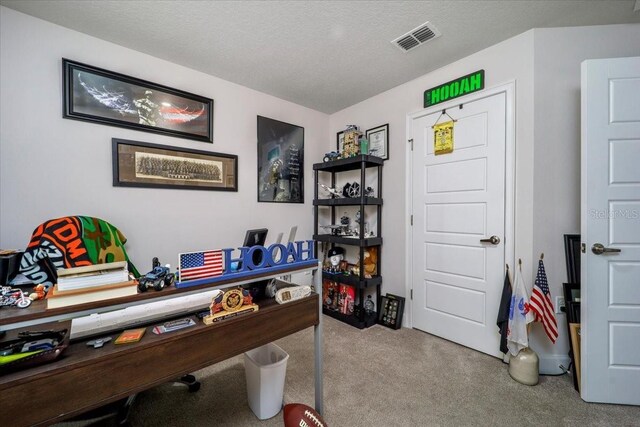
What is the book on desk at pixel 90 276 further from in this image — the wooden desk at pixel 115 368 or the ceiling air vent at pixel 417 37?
the ceiling air vent at pixel 417 37

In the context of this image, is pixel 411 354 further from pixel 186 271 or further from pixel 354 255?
pixel 186 271

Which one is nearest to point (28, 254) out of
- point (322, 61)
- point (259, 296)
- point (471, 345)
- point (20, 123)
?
point (20, 123)

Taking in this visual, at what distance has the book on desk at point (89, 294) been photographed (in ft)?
2.71

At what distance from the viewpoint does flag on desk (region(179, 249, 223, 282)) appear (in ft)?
3.46

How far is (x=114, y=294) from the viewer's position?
2.97 ft

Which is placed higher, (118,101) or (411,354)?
(118,101)

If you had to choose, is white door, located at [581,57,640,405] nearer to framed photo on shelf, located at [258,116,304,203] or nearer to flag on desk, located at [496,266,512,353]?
flag on desk, located at [496,266,512,353]

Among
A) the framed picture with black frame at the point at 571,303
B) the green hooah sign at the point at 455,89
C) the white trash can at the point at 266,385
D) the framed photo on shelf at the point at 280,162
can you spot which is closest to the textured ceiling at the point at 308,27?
the green hooah sign at the point at 455,89

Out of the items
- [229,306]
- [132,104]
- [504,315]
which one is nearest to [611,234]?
[504,315]

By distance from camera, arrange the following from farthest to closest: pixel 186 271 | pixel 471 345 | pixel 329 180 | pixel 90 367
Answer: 1. pixel 329 180
2. pixel 471 345
3. pixel 186 271
4. pixel 90 367

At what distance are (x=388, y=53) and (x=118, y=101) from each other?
7.73 feet

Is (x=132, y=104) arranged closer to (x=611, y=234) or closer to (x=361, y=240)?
(x=361, y=240)

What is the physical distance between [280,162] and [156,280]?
2.37 m

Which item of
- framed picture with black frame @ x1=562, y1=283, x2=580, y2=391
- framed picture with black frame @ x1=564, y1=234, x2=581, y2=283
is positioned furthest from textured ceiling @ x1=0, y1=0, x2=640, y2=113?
framed picture with black frame @ x1=562, y1=283, x2=580, y2=391
